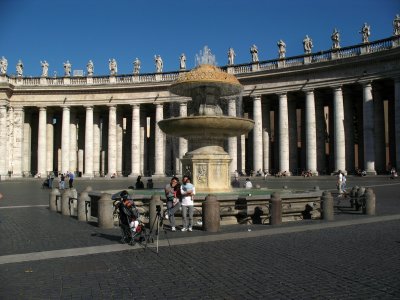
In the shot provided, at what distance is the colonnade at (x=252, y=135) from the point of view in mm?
51469

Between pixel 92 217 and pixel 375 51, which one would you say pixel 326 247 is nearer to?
pixel 92 217

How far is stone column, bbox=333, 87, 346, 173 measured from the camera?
50.9m

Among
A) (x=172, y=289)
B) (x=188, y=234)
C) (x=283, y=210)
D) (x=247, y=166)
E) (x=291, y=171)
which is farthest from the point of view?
(x=247, y=166)

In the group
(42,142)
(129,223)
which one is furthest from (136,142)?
(129,223)

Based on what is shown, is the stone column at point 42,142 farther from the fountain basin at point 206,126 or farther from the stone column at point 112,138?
the fountain basin at point 206,126

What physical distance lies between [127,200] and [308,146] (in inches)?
1694

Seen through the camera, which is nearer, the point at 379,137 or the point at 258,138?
the point at 379,137

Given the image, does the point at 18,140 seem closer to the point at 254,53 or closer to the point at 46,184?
the point at 46,184

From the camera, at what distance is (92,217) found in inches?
809

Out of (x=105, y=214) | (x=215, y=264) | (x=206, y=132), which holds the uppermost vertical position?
(x=206, y=132)

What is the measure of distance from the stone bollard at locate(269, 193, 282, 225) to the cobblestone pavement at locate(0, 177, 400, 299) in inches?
22.0

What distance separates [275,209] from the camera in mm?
17078

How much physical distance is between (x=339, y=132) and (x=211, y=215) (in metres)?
39.3

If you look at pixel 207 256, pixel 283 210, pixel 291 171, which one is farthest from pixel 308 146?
pixel 207 256
